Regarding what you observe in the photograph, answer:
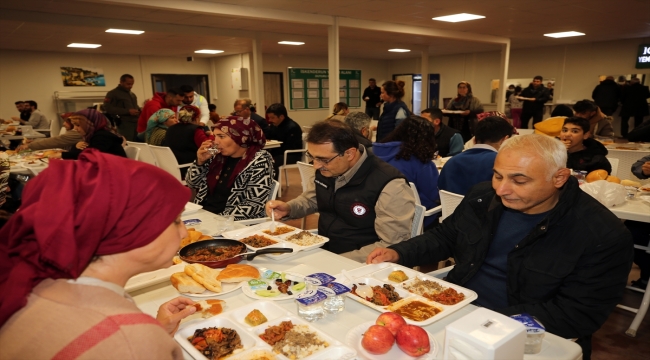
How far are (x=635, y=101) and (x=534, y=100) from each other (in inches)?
96.2

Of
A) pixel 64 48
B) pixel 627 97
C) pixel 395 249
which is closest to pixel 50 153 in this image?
pixel 395 249

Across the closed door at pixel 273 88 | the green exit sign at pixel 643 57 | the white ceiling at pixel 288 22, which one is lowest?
the closed door at pixel 273 88

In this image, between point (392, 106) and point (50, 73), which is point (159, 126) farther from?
point (50, 73)

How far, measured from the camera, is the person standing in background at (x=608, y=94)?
10.5m

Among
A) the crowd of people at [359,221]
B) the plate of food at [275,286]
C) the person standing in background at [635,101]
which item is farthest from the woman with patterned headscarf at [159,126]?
the person standing in background at [635,101]

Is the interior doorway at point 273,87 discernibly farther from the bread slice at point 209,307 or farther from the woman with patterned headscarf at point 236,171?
the bread slice at point 209,307

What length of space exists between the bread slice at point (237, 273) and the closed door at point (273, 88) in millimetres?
11921

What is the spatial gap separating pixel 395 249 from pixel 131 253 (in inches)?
50.7

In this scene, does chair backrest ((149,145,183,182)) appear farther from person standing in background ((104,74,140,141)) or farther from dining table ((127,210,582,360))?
person standing in background ((104,74,140,141))

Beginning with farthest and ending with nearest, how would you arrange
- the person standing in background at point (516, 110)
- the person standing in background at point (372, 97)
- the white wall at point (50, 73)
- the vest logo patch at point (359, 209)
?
the person standing in background at point (372, 97) < the person standing in background at point (516, 110) < the white wall at point (50, 73) < the vest logo patch at point (359, 209)

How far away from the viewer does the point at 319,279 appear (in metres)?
1.54

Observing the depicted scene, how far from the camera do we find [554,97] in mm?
12500

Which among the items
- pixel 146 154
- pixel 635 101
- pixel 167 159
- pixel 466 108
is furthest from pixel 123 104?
pixel 635 101

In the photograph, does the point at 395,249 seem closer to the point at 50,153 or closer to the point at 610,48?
the point at 50,153
